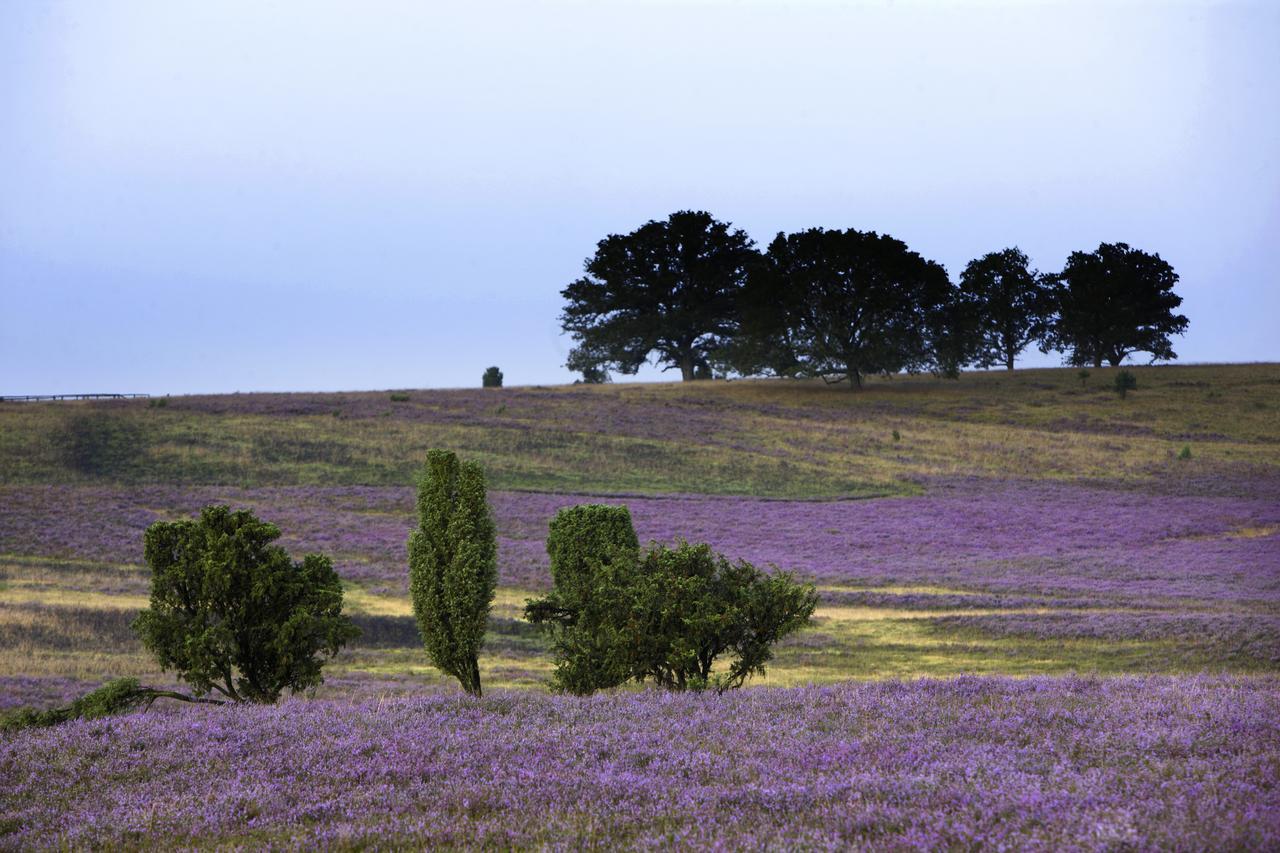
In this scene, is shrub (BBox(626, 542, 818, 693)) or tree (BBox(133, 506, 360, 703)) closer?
shrub (BBox(626, 542, 818, 693))

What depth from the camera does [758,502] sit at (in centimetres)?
5075

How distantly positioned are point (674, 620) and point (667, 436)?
5192 cm

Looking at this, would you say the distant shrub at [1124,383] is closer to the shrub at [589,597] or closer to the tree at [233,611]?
the shrub at [589,597]

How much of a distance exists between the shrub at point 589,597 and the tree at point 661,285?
259 feet

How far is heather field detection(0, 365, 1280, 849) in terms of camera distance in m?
7.33

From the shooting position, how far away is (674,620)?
15.5 metres

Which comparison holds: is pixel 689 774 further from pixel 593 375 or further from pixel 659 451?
pixel 593 375

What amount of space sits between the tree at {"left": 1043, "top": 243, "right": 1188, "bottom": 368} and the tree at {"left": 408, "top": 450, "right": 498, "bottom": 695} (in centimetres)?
9835

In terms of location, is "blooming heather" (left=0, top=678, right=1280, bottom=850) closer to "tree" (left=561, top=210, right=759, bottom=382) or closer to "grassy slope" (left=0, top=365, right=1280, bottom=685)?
"grassy slope" (left=0, top=365, right=1280, bottom=685)

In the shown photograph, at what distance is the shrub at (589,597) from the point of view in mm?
15609

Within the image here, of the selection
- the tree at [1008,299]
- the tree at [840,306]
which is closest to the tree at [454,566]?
the tree at [840,306]

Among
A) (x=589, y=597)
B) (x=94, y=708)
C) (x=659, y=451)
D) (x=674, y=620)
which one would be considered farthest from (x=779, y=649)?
(x=659, y=451)

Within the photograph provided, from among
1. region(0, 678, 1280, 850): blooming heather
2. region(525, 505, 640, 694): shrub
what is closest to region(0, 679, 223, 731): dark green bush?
region(0, 678, 1280, 850): blooming heather

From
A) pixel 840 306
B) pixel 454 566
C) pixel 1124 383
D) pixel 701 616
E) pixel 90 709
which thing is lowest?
pixel 90 709
